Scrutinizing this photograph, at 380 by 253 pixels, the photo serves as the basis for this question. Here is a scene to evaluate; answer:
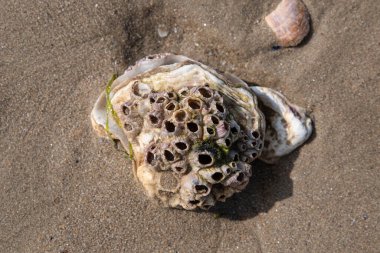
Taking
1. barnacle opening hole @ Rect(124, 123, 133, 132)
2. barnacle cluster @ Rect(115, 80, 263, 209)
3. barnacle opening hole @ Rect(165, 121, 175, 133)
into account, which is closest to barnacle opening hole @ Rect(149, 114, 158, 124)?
barnacle cluster @ Rect(115, 80, 263, 209)

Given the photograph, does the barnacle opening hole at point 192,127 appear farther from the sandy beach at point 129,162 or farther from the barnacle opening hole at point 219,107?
the sandy beach at point 129,162

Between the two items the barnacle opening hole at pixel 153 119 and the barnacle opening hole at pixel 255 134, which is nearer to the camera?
the barnacle opening hole at pixel 153 119

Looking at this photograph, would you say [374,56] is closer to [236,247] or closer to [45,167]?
[236,247]

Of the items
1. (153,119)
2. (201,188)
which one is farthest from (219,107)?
(201,188)

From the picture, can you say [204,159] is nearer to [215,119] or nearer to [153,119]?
[215,119]

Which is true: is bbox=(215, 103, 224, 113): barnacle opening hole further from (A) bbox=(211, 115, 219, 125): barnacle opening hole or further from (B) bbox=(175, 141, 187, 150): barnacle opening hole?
(B) bbox=(175, 141, 187, 150): barnacle opening hole

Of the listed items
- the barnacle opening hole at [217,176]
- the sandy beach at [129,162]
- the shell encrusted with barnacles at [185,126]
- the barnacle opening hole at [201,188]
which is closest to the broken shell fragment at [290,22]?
the sandy beach at [129,162]

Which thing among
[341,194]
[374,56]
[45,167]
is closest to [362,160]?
[341,194]
